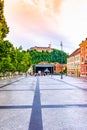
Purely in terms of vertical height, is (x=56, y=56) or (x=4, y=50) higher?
(x=56, y=56)

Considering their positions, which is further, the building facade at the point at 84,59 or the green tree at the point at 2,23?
the building facade at the point at 84,59

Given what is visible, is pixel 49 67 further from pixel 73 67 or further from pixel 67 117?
pixel 67 117

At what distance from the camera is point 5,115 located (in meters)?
11.0

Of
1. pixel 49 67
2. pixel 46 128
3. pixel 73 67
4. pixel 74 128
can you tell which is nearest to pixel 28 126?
Result: pixel 46 128

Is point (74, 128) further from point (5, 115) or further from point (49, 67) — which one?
point (49, 67)

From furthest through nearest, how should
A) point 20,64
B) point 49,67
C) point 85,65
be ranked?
point 49,67
point 20,64
point 85,65

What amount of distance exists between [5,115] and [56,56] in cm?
18091

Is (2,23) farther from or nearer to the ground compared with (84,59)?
farther from the ground

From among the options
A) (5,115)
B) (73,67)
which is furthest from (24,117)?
(73,67)

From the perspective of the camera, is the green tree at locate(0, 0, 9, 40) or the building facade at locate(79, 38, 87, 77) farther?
the building facade at locate(79, 38, 87, 77)

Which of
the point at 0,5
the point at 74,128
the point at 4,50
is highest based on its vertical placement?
the point at 0,5

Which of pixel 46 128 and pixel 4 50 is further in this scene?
pixel 4 50

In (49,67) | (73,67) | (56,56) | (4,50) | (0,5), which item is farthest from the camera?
(56,56)

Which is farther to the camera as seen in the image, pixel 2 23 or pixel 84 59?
pixel 84 59
